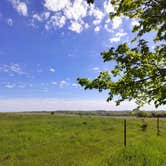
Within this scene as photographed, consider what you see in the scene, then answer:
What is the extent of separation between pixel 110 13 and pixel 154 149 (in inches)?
350

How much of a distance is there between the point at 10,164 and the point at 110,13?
8.66 m

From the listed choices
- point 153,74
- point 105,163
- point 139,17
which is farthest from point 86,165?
point 139,17

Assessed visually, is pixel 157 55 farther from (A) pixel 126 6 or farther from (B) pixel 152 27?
(A) pixel 126 6

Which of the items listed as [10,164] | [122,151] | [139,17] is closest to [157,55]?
[139,17]

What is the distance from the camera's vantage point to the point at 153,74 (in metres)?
6.19

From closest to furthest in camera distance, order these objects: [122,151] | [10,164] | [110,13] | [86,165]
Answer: [110,13] → [86,165] → [10,164] → [122,151]

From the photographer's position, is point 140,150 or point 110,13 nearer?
point 110,13

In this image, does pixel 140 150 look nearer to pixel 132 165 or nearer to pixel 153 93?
pixel 132 165

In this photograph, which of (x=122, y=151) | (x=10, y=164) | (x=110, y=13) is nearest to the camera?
(x=110, y=13)

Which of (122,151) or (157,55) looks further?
(122,151)

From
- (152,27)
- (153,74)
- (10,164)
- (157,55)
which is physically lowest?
(10,164)

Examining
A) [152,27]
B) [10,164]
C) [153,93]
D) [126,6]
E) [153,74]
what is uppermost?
[126,6]

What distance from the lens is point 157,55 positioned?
6.53 m

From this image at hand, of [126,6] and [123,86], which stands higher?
[126,6]
